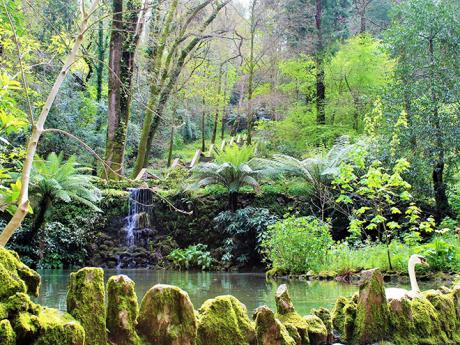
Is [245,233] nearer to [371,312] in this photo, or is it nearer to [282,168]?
[282,168]

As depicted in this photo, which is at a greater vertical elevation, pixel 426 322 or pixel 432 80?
pixel 432 80

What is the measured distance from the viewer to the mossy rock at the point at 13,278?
1.89m

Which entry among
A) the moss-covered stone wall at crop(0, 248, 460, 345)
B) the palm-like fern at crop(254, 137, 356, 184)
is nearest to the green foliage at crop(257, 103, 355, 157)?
the palm-like fern at crop(254, 137, 356, 184)

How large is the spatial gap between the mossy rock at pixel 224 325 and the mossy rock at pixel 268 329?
0.12ft

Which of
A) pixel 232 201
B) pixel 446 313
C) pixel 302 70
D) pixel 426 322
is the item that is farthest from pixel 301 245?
pixel 302 70

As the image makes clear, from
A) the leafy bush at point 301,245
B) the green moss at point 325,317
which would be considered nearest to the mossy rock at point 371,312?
the green moss at point 325,317

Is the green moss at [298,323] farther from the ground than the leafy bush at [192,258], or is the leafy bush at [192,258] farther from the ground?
the leafy bush at [192,258]

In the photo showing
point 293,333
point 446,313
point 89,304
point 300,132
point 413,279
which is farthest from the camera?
point 300,132

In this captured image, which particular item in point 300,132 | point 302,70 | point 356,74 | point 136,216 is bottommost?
point 136,216

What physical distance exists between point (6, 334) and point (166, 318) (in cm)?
76

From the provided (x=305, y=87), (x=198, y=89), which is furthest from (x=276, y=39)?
(x=198, y=89)

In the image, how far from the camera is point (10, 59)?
30.3 feet

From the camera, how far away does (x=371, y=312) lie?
3.04 metres

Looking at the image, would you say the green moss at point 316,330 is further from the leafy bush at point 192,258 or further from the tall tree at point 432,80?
the leafy bush at point 192,258
